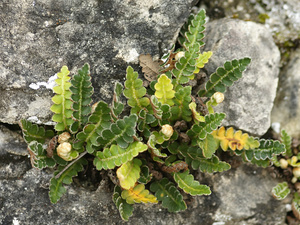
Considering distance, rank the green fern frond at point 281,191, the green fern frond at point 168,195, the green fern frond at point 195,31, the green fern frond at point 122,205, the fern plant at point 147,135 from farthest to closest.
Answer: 1. the green fern frond at point 281,191
2. the green fern frond at point 195,31
3. the green fern frond at point 168,195
4. the green fern frond at point 122,205
5. the fern plant at point 147,135

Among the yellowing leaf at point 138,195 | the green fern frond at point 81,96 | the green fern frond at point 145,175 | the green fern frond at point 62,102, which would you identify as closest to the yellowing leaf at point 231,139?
the green fern frond at point 145,175

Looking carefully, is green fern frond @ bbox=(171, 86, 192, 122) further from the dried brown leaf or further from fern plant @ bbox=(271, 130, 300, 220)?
fern plant @ bbox=(271, 130, 300, 220)

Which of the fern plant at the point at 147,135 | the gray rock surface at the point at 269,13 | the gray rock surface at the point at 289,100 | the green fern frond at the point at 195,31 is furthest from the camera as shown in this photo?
the gray rock surface at the point at 269,13

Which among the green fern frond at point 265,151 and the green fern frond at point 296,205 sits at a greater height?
the green fern frond at point 265,151

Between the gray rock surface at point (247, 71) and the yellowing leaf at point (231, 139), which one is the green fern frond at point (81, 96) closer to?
the yellowing leaf at point (231, 139)

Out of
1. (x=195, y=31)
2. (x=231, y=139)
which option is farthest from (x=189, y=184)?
(x=195, y=31)

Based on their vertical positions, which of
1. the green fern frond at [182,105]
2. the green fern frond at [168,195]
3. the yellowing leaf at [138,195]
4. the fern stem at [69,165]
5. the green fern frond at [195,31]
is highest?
the green fern frond at [195,31]
